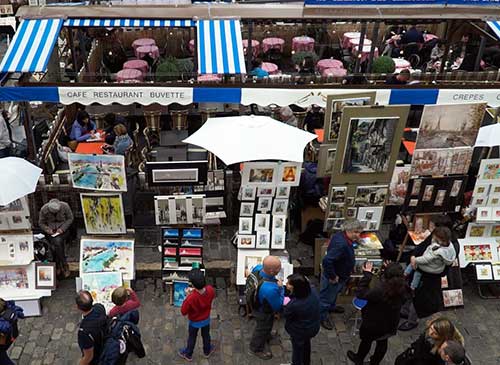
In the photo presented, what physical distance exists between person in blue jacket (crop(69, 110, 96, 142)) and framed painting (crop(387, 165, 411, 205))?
532cm

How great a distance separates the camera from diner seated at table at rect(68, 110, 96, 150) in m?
9.65

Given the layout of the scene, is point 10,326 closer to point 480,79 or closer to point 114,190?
point 114,190

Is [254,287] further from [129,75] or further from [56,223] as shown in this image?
[129,75]

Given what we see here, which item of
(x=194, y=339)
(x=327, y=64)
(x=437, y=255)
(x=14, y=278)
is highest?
(x=327, y=64)

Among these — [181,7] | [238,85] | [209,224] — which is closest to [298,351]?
[209,224]

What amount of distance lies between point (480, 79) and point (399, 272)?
6558 mm

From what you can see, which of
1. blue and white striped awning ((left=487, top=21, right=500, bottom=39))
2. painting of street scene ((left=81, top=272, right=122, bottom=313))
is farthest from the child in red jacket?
blue and white striped awning ((left=487, top=21, right=500, bottom=39))

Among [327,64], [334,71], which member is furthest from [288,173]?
[327,64]

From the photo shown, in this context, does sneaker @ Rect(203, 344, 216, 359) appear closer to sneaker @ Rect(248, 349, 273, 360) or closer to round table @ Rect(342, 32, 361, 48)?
sneaker @ Rect(248, 349, 273, 360)

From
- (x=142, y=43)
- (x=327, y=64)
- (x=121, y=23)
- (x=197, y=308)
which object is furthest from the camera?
(x=142, y=43)

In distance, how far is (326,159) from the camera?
23.8ft

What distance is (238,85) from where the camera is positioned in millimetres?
8766

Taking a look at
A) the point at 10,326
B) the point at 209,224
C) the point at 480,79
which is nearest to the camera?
the point at 10,326

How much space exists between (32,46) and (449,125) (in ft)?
21.1
